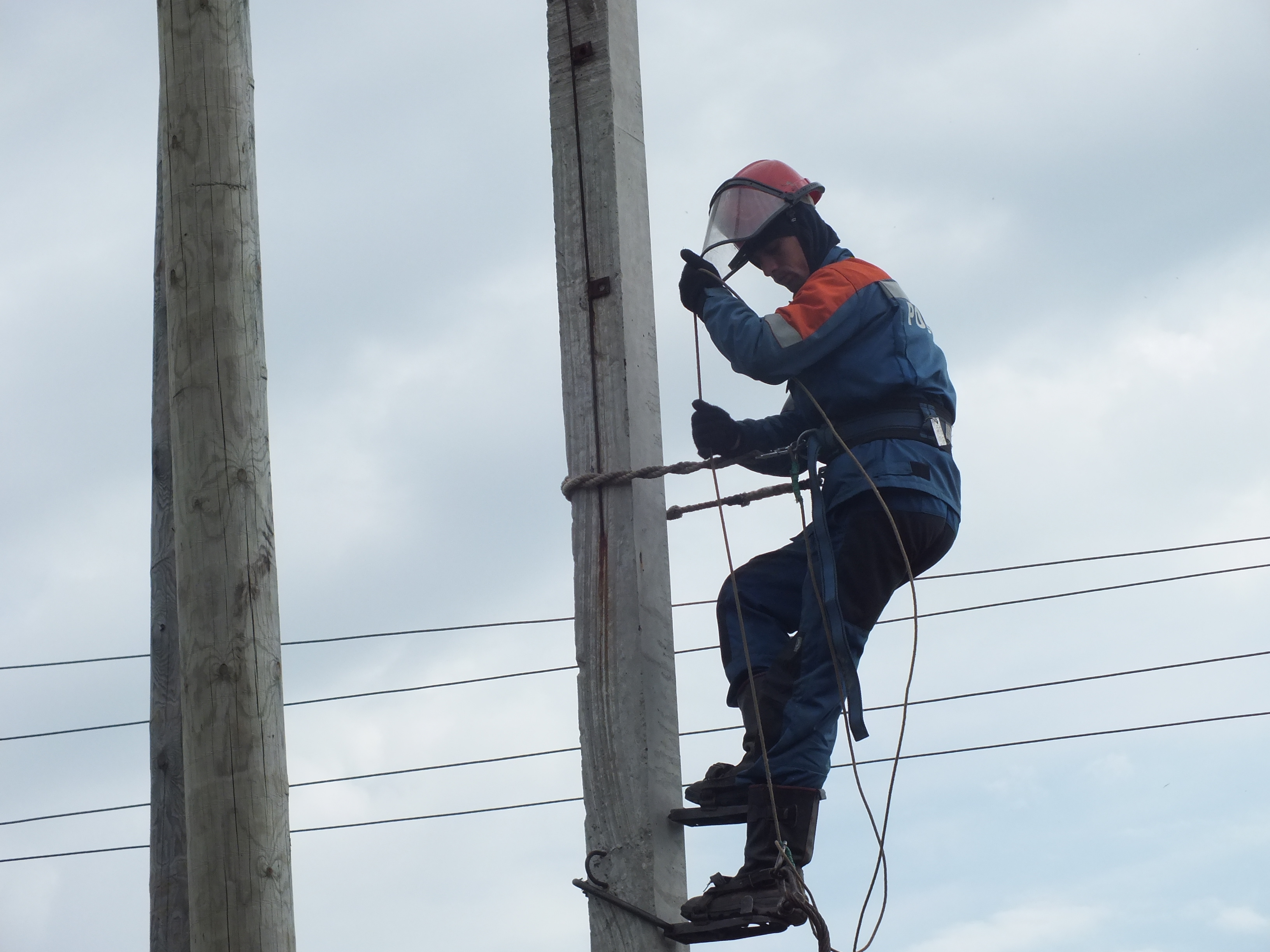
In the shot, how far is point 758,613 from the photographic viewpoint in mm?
3924

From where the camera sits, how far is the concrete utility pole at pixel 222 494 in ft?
10.7

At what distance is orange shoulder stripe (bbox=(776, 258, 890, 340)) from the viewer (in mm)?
3785

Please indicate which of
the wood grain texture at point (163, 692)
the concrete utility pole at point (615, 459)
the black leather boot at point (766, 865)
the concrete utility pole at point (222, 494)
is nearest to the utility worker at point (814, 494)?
the black leather boot at point (766, 865)

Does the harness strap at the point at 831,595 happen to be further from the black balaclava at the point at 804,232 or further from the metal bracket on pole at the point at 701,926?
the black balaclava at the point at 804,232

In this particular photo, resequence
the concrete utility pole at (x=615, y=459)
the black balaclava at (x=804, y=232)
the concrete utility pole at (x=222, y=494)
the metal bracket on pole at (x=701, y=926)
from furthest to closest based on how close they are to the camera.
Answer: the black balaclava at (x=804, y=232) < the concrete utility pole at (x=615, y=459) < the metal bracket on pole at (x=701, y=926) < the concrete utility pole at (x=222, y=494)

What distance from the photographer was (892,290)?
12.7 feet

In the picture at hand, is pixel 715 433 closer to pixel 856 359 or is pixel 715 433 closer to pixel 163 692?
pixel 856 359

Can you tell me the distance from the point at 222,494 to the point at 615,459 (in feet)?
2.90

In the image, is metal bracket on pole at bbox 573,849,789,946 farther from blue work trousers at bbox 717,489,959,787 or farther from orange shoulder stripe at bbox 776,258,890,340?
orange shoulder stripe at bbox 776,258,890,340

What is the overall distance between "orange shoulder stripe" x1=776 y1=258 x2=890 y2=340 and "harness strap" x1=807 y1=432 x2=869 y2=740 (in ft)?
1.04

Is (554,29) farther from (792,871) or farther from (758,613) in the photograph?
(792,871)

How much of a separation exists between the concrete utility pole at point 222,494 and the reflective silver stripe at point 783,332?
119 cm

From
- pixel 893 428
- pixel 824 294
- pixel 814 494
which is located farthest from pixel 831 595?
pixel 824 294

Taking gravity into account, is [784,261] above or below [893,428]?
above
